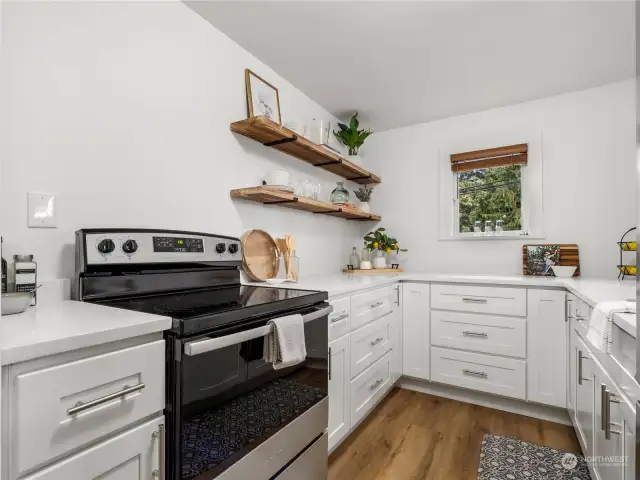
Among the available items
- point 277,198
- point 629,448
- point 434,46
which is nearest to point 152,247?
point 277,198

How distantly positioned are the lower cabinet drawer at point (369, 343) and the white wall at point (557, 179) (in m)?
1.06

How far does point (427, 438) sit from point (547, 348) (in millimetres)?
966

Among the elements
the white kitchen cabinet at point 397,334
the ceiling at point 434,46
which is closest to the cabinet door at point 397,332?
the white kitchen cabinet at point 397,334

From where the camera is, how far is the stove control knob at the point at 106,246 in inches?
50.7

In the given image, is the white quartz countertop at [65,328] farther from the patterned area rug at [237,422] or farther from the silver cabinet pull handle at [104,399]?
the patterned area rug at [237,422]

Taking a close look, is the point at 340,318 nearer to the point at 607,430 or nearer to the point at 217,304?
the point at 217,304

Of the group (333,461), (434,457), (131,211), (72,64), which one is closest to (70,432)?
(131,211)

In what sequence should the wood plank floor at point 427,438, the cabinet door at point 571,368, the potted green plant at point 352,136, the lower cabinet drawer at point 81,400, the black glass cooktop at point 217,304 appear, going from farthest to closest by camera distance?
the potted green plant at point 352,136
the cabinet door at point 571,368
the wood plank floor at point 427,438
the black glass cooktop at point 217,304
the lower cabinet drawer at point 81,400

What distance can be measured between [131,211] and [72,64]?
1.94 feet

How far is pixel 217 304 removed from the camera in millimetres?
1250

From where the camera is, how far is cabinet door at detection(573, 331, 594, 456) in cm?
154

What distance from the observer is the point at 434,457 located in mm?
1893

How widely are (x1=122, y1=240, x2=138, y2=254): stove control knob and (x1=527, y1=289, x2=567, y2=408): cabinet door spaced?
7.56 feet

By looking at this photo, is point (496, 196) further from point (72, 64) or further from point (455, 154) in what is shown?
point (72, 64)
